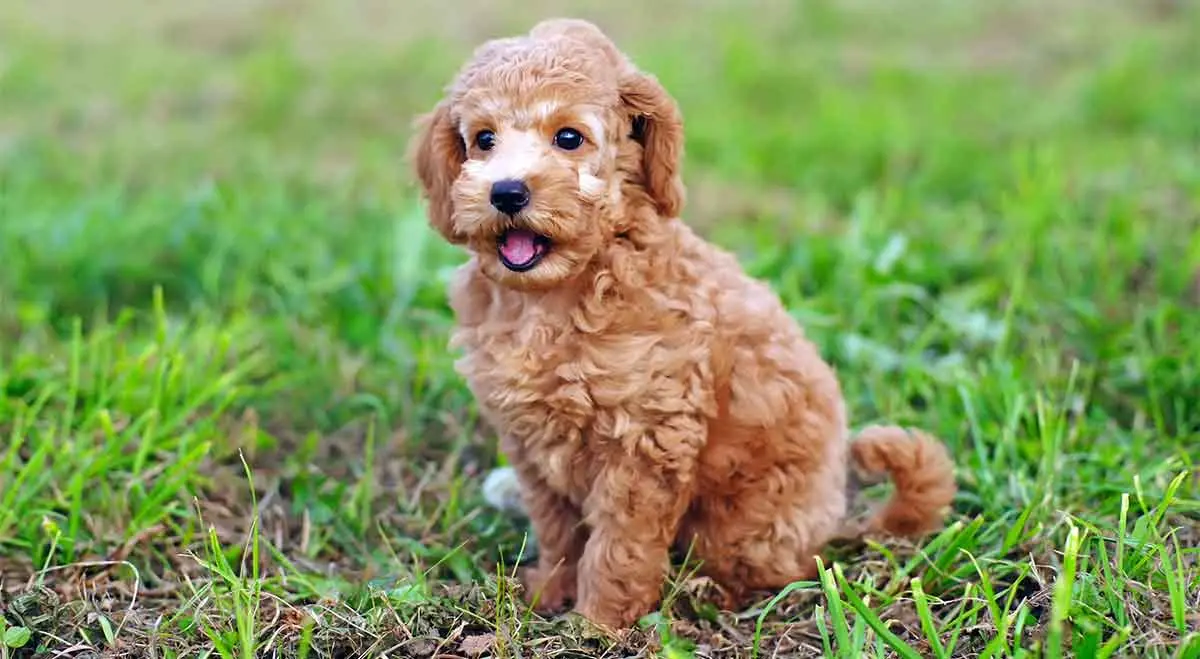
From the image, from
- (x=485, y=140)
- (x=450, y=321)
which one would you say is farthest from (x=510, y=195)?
(x=450, y=321)

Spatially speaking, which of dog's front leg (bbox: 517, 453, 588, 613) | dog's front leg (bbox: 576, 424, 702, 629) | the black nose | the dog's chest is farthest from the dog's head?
dog's front leg (bbox: 517, 453, 588, 613)

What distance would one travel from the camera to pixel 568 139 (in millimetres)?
2996

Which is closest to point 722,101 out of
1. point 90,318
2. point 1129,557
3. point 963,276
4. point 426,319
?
point 963,276

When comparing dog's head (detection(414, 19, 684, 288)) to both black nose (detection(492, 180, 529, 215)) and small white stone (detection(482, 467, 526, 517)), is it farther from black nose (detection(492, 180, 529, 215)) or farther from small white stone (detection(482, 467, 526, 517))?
small white stone (detection(482, 467, 526, 517))

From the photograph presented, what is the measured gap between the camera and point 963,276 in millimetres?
5426

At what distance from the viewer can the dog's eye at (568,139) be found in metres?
2.99

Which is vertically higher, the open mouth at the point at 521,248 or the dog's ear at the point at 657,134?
the dog's ear at the point at 657,134

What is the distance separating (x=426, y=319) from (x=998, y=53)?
585 cm

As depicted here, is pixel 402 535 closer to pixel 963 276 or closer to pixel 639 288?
pixel 639 288

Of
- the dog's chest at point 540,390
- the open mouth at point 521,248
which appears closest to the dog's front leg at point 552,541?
the dog's chest at point 540,390

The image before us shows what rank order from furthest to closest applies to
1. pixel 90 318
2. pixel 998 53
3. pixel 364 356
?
1. pixel 998 53
2. pixel 90 318
3. pixel 364 356

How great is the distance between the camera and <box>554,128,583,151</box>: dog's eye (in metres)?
2.99

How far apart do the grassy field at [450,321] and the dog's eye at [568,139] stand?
118 centimetres

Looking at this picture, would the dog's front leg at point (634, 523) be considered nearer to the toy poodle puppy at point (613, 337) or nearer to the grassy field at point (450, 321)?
the toy poodle puppy at point (613, 337)
